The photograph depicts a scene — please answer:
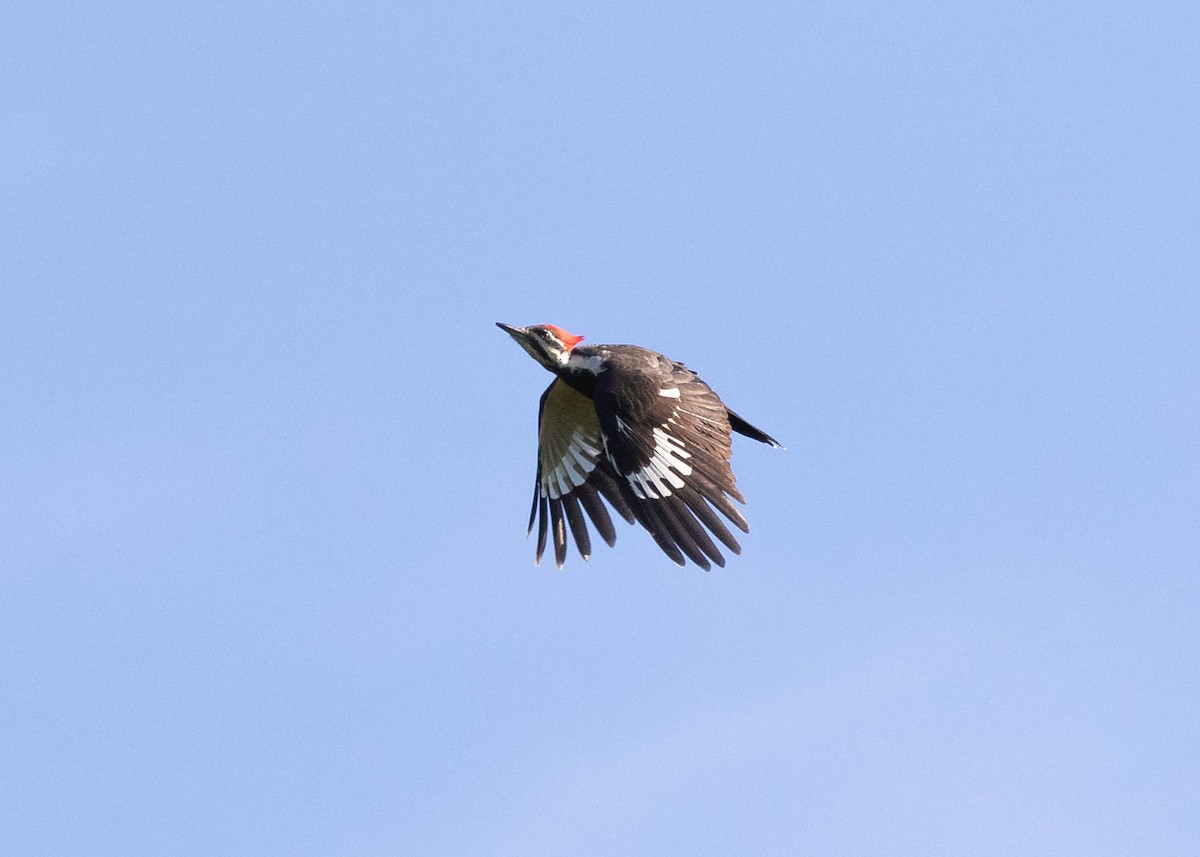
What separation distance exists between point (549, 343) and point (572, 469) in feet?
4.86

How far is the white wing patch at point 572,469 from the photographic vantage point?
20.2 metres

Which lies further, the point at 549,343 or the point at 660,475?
the point at 549,343

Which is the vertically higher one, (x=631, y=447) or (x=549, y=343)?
(x=549, y=343)

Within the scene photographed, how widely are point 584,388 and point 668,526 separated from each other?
2.48 meters

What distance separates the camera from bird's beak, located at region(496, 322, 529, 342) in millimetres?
19984

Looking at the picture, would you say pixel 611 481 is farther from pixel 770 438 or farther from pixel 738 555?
pixel 738 555

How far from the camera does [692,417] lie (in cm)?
1841

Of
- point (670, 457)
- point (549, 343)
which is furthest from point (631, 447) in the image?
point (549, 343)

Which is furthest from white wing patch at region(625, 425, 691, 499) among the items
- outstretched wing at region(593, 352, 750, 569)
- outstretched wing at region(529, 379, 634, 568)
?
outstretched wing at region(529, 379, 634, 568)

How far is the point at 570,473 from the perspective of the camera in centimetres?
2033

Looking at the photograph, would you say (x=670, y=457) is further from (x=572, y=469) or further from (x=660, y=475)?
(x=572, y=469)

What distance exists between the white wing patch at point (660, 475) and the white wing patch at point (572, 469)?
2363 millimetres

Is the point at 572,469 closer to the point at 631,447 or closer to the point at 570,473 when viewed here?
the point at 570,473

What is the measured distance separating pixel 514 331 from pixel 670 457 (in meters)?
3.02
